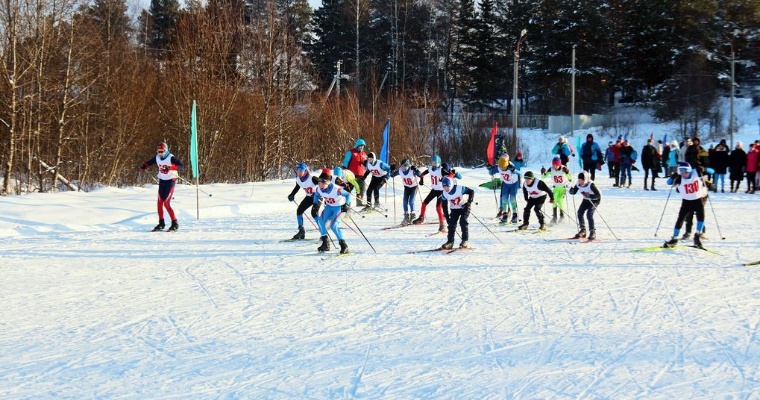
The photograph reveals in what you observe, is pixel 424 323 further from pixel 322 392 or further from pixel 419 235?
pixel 419 235

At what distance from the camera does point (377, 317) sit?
286 inches

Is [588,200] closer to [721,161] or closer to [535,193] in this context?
[535,193]

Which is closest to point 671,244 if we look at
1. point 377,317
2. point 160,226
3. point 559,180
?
point 559,180

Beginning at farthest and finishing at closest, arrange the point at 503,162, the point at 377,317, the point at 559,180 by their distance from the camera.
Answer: the point at 559,180 < the point at 503,162 < the point at 377,317

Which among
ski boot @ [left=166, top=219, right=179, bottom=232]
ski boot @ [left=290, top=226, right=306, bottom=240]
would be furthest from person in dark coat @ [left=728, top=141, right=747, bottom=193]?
ski boot @ [left=166, top=219, right=179, bottom=232]

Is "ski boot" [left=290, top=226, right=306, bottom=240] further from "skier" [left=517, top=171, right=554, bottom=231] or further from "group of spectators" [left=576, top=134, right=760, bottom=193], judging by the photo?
"group of spectators" [left=576, top=134, right=760, bottom=193]

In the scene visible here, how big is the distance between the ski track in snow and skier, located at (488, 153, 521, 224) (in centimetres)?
228

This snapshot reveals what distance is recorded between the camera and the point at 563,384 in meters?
5.18

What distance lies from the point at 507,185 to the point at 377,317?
8.21m

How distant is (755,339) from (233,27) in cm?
2311

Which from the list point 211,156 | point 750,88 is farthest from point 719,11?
point 211,156

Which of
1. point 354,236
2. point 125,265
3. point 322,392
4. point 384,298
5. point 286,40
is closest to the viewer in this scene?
point 322,392

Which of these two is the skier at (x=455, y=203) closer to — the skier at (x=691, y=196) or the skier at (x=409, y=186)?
the skier at (x=691, y=196)

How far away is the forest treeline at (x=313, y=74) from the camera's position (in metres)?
20.2
